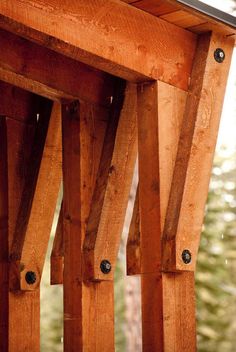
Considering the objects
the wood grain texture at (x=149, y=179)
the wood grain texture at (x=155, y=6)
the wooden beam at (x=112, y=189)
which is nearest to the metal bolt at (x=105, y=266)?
the wooden beam at (x=112, y=189)

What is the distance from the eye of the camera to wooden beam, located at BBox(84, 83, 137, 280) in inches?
229

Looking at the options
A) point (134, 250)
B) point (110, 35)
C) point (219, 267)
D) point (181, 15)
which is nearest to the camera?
point (110, 35)

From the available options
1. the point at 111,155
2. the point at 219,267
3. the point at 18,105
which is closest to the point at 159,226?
the point at 111,155

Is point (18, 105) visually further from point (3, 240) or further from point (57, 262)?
point (57, 262)

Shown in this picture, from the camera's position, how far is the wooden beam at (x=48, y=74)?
19.2 ft

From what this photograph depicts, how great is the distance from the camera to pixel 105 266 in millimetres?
5832

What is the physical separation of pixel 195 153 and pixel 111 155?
53 centimetres

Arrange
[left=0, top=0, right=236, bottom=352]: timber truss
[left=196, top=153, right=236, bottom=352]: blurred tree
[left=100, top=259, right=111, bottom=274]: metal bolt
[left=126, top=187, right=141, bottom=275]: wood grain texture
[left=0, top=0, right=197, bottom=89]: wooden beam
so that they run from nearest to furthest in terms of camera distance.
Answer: [left=0, top=0, right=197, bottom=89]: wooden beam, [left=0, top=0, right=236, bottom=352]: timber truss, [left=100, top=259, right=111, bottom=274]: metal bolt, [left=126, top=187, right=141, bottom=275]: wood grain texture, [left=196, top=153, right=236, bottom=352]: blurred tree

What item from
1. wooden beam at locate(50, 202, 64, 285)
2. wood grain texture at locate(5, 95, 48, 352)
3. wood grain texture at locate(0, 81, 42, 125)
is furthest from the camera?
wood grain texture at locate(0, 81, 42, 125)

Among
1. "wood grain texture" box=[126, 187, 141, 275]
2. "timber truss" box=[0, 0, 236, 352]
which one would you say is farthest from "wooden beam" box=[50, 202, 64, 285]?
"wood grain texture" box=[126, 187, 141, 275]

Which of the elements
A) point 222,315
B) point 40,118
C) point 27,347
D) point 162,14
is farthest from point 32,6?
point 222,315

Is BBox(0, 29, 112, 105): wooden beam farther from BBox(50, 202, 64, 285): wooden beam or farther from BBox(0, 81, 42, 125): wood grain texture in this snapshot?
BBox(50, 202, 64, 285): wooden beam

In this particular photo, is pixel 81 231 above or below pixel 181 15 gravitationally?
below

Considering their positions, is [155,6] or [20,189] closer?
[155,6]
